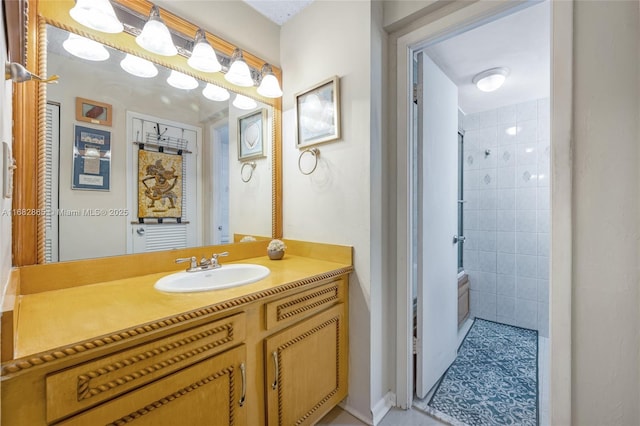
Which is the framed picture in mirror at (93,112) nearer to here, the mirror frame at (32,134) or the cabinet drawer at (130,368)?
the mirror frame at (32,134)

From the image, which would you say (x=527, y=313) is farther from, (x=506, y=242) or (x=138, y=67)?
(x=138, y=67)

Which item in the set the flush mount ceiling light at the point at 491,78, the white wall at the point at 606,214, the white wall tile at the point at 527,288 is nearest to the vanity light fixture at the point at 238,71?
the white wall at the point at 606,214

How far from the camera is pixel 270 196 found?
6.03ft

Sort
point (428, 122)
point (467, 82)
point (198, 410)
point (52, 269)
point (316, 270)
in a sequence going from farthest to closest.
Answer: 1. point (467, 82)
2. point (428, 122)
3. point (316, 270)
4. point (52, 269)
5. point (198, 410)

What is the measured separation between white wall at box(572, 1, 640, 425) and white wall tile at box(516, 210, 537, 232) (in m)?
1.89

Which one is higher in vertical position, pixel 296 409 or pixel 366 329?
pixel 366 329

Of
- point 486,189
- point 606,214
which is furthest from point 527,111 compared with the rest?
point 606,214

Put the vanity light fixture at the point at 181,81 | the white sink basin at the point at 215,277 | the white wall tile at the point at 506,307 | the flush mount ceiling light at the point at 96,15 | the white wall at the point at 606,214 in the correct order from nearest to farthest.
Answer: the white wall at the point at 606,214, the flush mount ceiling light at the point at 96,15, the white sink basin at the point at 215,277, the vanity light fixture at the point at 181,81, the white wall tile at the point at 506,307

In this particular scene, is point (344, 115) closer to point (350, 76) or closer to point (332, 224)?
point (350, 76)

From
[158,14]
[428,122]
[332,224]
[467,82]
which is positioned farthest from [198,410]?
[467,82]

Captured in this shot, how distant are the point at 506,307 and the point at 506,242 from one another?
63 centimetres

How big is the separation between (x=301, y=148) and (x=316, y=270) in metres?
0.79

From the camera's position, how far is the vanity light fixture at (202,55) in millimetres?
1373

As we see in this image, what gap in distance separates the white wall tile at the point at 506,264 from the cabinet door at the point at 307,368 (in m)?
2.11
